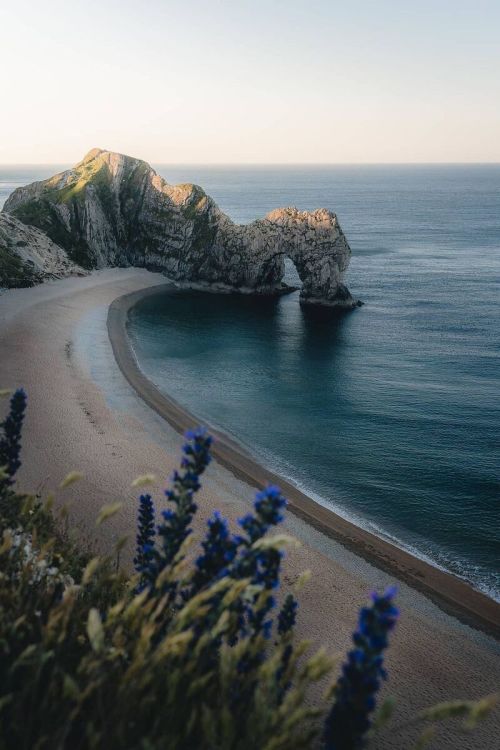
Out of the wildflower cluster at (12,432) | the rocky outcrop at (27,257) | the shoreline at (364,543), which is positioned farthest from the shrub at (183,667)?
the rocky outcrop at (27,257)

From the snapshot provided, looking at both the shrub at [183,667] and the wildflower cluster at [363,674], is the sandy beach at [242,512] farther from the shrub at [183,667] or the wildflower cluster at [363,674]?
the shrub at [183,667]

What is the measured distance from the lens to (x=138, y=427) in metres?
33.3

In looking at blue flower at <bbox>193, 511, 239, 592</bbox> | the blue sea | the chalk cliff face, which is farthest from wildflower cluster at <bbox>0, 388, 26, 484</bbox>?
the chalk cliff face

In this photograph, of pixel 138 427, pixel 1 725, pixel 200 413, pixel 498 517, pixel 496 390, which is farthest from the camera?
pixel 496 390

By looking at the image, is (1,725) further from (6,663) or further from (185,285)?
(185,285)

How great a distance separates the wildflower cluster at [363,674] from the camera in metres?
4.82

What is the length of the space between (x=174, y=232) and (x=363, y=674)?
8547cm

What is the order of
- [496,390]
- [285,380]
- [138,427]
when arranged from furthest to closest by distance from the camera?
[285,380]
[496,390]
[138,427]

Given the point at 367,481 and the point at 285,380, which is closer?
the point at 367,481

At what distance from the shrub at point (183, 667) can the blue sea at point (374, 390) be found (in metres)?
17.2

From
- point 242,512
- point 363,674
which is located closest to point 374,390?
point 242,512

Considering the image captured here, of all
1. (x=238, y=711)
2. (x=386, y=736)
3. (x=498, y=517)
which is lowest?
(x=498, y=517)

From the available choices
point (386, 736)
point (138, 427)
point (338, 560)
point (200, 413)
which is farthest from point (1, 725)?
point (200, 413)

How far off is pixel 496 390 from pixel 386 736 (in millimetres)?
33897
